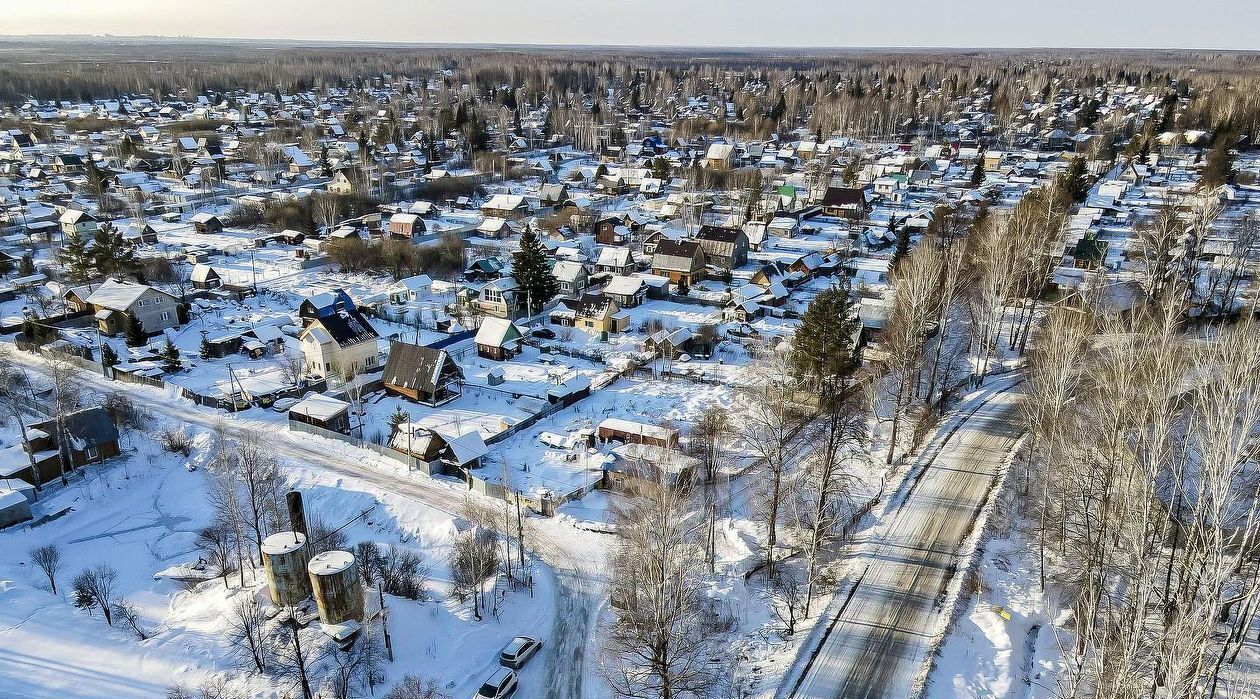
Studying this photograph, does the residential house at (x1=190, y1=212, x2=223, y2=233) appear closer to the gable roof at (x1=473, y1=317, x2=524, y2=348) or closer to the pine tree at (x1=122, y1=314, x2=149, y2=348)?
the pine tree at (x1=122, y1=314, x2=149, y2=348)

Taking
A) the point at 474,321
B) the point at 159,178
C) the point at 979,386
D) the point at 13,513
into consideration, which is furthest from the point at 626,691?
the point at 159,178

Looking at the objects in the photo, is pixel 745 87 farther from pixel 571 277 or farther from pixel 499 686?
pixel 499 686

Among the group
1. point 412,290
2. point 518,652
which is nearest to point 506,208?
point 412,290

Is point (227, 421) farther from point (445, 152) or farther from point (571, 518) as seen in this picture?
point (445, 152)

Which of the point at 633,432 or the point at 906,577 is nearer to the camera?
the point at 906,577

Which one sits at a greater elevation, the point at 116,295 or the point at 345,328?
the point at 116,295

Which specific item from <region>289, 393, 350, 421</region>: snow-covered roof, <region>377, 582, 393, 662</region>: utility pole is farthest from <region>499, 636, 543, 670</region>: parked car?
<region>289, 393, 350, 421</region>: snow-covered roof
